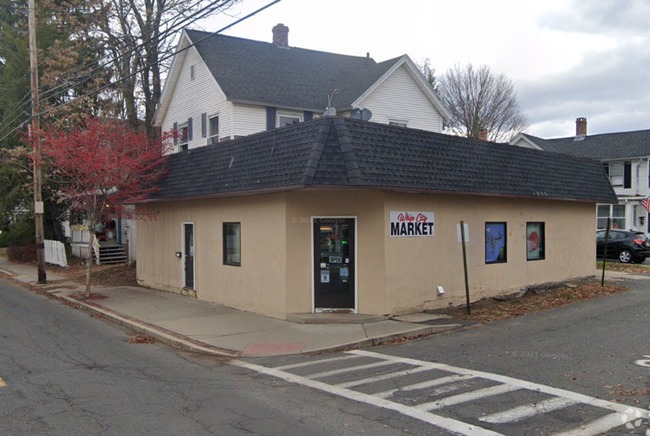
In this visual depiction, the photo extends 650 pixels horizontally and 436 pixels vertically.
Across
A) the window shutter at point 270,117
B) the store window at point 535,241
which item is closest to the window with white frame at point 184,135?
the window shutter at point 270,117

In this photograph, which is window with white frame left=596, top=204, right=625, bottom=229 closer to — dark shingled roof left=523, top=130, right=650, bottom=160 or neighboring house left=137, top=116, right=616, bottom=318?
dark shingled roof left=523, top=130, right=650, bottom=160

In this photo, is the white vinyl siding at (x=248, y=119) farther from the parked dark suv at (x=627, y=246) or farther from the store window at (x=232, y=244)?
the parked dark suv at (x=627, y=246)

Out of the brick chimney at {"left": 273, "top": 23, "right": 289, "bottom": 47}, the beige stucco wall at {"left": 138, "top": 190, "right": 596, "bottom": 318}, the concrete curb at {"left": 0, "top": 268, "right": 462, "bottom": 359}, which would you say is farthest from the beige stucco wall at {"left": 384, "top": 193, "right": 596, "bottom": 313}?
the brick chimney at {"left": 273, "top": 23, "right": 289, "bottom": 47}

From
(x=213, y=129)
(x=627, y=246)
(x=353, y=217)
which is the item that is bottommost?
(x=627, y=246)

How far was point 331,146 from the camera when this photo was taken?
1066 cm

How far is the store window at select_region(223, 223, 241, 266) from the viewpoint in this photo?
13.1 meters

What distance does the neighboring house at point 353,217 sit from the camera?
11.0 meters

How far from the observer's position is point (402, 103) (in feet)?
77.9

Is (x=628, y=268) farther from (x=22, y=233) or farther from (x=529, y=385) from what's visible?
(x=22, y=233)

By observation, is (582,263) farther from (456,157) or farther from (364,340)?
(364,340)

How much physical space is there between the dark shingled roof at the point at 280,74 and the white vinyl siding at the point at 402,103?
0.65 meters

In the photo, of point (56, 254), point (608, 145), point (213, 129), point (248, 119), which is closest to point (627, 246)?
point (608, 145)

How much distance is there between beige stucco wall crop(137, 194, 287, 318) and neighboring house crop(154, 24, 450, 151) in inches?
205

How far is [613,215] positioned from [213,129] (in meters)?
29.4
